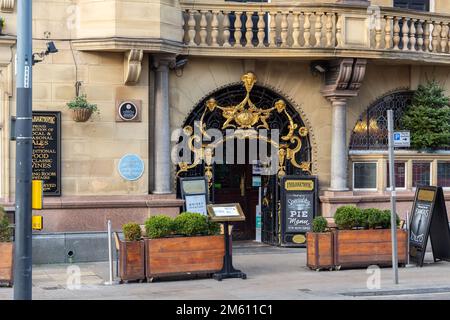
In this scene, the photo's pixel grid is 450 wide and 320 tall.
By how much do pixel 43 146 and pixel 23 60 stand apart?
17.4 ft

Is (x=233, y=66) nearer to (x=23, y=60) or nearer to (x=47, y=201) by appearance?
(x=47, y=201)

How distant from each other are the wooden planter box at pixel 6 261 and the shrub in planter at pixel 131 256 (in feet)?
5.96

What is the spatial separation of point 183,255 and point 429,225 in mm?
5022

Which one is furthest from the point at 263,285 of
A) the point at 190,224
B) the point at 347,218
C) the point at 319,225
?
the point at 347,218

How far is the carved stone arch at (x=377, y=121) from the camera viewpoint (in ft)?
64.3

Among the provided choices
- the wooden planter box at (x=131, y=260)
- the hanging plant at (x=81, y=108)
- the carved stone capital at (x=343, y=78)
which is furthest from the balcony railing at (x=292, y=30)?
the wooden planter box at (x=131, y=260)

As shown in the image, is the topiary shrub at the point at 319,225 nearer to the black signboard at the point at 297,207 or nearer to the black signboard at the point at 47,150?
the black signboard at the point at 297,207

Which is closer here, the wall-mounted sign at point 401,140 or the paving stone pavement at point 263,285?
the paving stone pavement at point 263,285

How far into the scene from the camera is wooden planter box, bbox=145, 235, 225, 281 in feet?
48.1

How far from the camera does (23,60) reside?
38.4ft

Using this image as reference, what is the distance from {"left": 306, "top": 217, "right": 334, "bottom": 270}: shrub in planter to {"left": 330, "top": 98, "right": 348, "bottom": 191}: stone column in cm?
323

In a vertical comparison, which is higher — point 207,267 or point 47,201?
point 47,201
